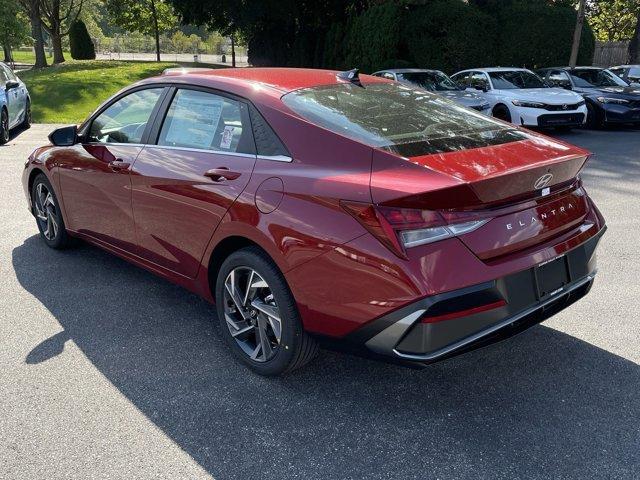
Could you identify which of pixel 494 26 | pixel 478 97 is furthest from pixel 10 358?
pixel 494 26

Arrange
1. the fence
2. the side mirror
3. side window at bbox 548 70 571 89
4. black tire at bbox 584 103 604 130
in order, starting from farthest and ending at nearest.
A: 1. the fence
2. side window at bbox 548 70 571 89
3. black tire at bbox 584 103 604 130
4. the side mirror

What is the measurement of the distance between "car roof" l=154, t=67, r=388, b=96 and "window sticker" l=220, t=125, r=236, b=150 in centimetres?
26

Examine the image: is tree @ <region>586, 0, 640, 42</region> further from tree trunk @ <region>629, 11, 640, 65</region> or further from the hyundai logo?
the hyundai logo

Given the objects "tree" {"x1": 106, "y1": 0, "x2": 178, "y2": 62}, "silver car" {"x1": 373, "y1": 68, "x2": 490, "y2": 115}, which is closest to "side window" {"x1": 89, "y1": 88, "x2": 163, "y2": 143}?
"silver car" {"x1": 373, "y1": 68, "x2": 490, "y2": 115}

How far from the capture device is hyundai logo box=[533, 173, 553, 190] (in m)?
2.84

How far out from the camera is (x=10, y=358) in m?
3.50

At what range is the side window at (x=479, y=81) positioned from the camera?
45.0 ft

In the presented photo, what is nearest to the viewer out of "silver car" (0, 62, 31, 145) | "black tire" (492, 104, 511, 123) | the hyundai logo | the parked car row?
the hyundai logo

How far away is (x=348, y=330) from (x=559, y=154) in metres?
1.43

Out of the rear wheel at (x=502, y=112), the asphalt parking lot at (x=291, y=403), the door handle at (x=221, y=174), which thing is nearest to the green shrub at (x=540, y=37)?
the rear wheel at (x=502, y=112)

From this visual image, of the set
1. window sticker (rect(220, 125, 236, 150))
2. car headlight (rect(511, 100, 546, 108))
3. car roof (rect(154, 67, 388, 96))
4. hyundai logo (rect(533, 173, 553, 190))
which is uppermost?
car roof (rect(154, 67, 388, 96))

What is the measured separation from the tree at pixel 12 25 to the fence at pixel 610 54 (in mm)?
29064

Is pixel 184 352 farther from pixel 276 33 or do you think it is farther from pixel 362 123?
pixel 276 33

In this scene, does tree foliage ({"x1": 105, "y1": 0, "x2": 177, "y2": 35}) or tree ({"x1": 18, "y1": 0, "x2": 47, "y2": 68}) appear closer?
tree ({"x1": 18, "y1": 0, "x2": 47, "y2": 68})
